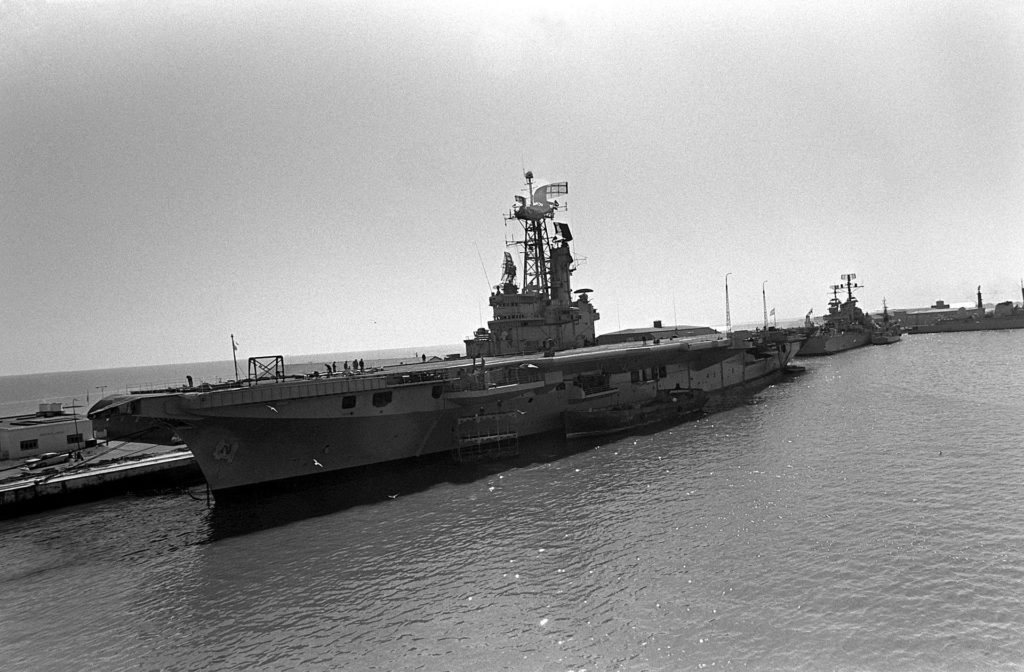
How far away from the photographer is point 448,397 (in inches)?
739

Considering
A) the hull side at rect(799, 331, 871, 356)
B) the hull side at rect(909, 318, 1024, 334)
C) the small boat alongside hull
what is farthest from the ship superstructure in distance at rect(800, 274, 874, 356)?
the small boat alongside hull

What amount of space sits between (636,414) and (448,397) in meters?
9.92

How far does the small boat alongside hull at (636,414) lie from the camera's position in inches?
903

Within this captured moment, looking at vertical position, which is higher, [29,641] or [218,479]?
[218,479]

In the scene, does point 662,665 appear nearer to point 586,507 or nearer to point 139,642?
point 586,507

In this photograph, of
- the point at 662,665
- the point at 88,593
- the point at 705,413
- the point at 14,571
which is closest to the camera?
the point at 662,665

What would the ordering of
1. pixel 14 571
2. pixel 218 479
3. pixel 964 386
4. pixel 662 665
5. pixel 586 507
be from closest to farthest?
pixel 662 665 → pixel 14 571 → pixel 586 507 → pixel 218 479 → pixel 964 386

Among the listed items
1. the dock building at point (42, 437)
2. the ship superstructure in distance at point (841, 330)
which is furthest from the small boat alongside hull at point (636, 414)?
the ship superstructure in distance at point (841, 330)

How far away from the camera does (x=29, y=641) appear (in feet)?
30.7

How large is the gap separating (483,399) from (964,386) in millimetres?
28020

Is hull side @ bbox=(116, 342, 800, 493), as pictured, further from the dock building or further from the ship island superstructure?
the dock building

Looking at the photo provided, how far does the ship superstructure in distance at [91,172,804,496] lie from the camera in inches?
622

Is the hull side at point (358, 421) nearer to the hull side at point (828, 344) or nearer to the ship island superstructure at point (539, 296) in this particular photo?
the ship island superstructure at point (539, 296)

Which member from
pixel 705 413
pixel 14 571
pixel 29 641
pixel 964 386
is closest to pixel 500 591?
pixel 29 641
